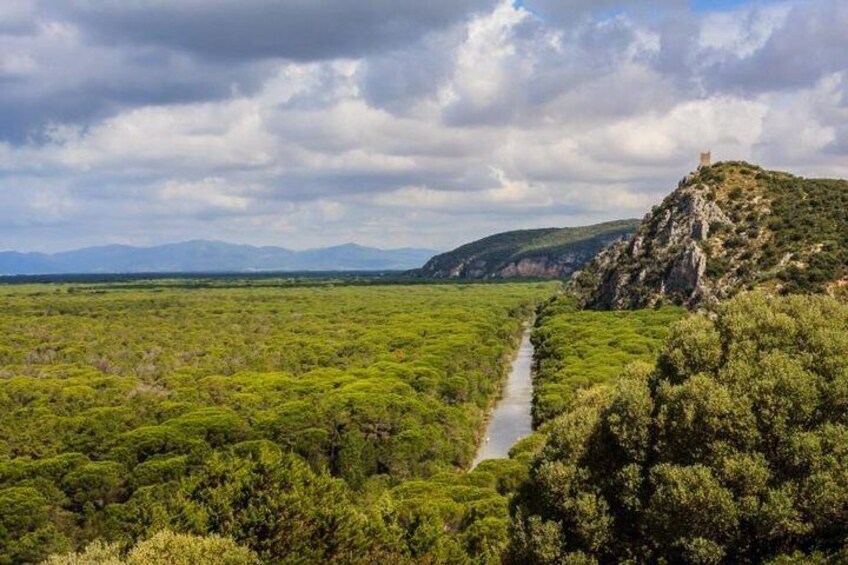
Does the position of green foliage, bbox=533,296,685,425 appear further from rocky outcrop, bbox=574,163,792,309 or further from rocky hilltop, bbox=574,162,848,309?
rocky hilltop, bbox=574,162,848,309

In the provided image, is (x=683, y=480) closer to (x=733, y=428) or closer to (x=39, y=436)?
(x=733, y=428)

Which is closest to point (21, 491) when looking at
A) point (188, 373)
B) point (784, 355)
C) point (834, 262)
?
point (188, 373)

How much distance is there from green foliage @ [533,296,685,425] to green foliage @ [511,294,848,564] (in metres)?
22.8

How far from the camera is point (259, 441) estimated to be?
48.5m

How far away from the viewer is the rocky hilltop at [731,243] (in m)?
92.1

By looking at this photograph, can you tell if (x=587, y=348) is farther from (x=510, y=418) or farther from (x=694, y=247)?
(x=694, y=247)

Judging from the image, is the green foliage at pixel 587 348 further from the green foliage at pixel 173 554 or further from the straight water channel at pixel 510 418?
the green foliage at pixel 173 554

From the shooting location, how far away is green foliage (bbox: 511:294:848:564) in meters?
17.3

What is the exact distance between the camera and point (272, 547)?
74.7 ft

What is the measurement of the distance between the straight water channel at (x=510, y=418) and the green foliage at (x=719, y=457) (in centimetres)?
3599

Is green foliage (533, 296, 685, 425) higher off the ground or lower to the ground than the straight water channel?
higher

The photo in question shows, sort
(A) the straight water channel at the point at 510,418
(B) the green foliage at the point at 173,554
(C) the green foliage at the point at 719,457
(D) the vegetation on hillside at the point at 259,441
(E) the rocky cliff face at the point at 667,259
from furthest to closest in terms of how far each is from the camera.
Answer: (E) the rocky cliff face at the point at 667,259
(A) the straight water channel at the point at 510,418
(D) the vegetation on hillside at the point at 259,441
(B) the green foliage at the point at 173,554
(C) the green foliage at the point at 719,457

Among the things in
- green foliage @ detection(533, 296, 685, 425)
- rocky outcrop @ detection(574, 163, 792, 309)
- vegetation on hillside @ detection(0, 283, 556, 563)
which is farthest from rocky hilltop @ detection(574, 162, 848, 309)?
vegetation on hillside @ detection(0, 283, 556, 563)

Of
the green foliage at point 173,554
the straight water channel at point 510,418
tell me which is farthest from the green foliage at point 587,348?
the green foliage at point 173,554
